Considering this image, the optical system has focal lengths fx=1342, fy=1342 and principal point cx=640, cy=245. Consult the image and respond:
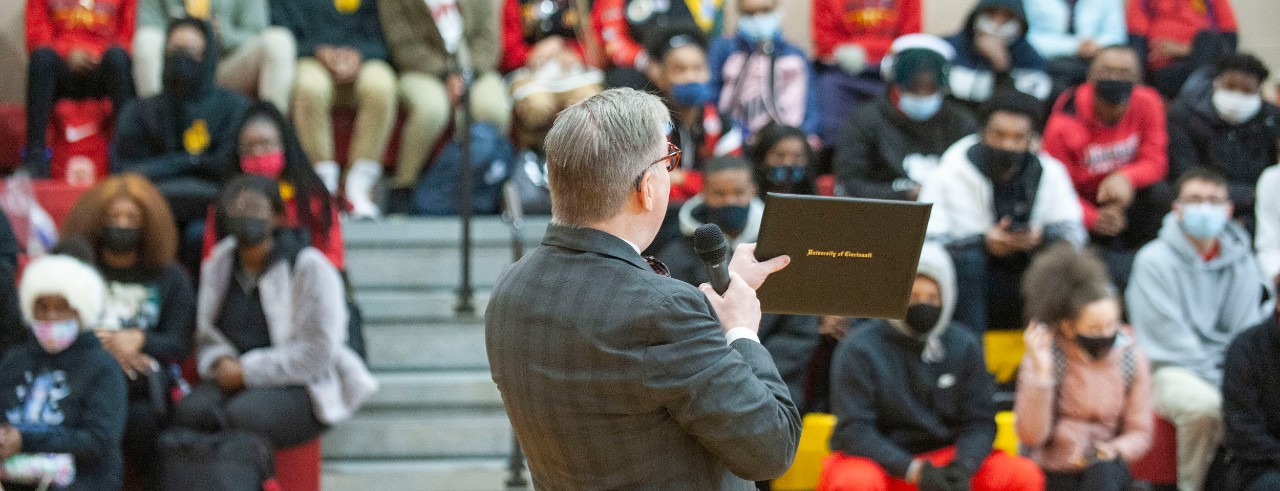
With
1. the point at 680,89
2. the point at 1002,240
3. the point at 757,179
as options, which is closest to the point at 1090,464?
the point at 1002,240

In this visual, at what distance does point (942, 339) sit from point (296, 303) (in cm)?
249

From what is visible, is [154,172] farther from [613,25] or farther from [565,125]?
[565,125]

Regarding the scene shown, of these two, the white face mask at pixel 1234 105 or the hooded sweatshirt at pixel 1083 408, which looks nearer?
the hooded sweatshirt at pixel 1083 408

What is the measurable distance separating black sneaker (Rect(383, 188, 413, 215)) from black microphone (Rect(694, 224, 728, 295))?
514 centimetres

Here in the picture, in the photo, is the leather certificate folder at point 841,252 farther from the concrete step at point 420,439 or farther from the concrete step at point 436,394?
the concrete step at point 436,394

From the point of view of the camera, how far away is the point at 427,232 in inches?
255

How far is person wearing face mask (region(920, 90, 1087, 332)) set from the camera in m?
5.89

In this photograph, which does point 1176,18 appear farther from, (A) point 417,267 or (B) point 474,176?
(A) point 417,267

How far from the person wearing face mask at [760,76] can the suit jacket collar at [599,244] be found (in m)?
4.79

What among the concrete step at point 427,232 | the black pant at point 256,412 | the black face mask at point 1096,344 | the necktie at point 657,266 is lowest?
the black pant at point 256,412

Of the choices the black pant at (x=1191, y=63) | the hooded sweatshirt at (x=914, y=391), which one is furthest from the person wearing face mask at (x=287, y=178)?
the black pant at (x=1191, y=63)

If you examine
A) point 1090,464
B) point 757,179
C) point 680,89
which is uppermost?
point 680,89

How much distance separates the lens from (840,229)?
2383 millimetres

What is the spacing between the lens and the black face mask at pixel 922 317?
491cm
